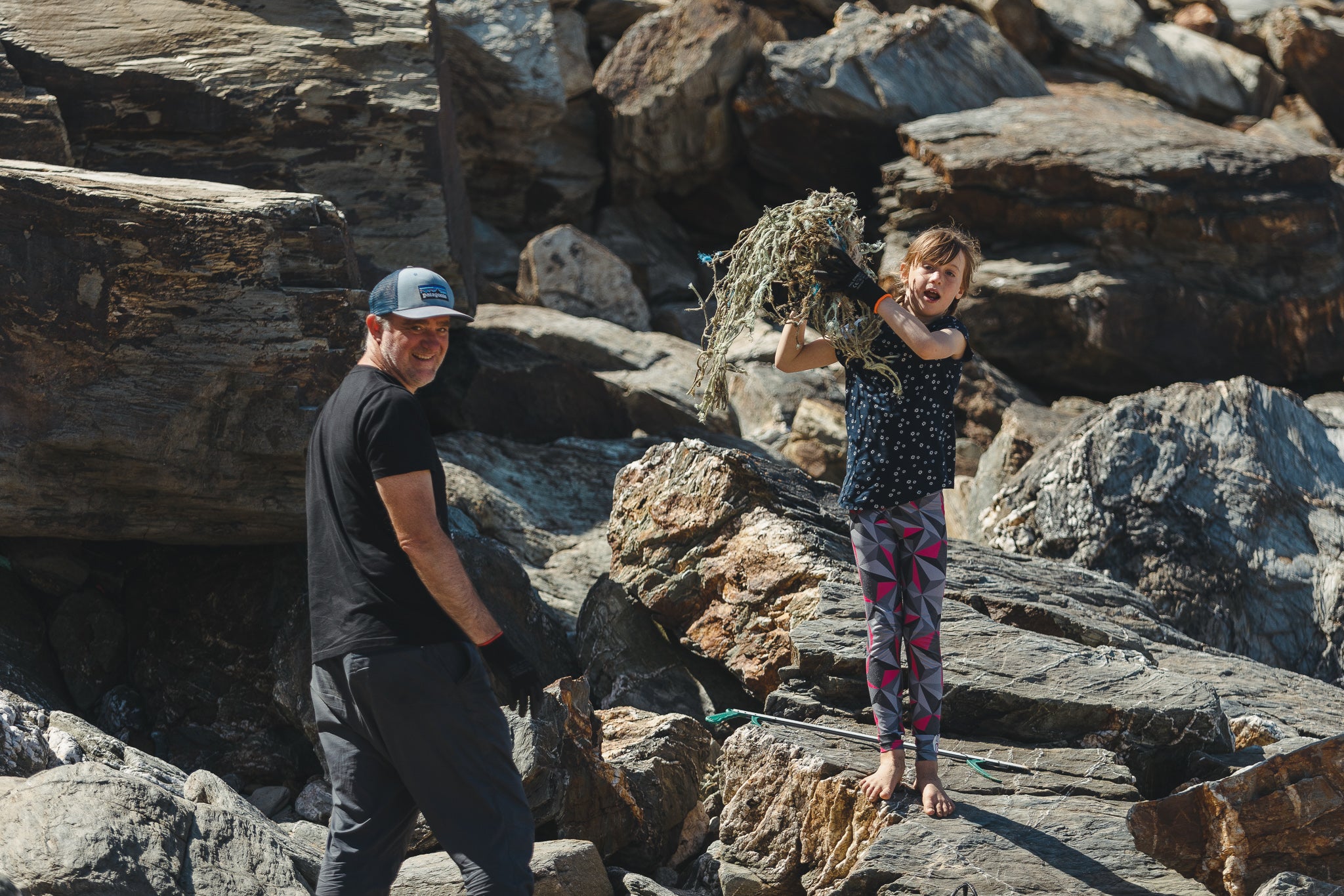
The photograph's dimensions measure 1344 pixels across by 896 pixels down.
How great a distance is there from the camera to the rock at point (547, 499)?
27.0ft

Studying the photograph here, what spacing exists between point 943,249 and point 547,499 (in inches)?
197

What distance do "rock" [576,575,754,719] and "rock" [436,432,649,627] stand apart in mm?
756

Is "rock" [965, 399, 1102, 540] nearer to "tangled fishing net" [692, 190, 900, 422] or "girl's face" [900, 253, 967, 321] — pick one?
"tangled fishing net" [692, 190, 900, 422]

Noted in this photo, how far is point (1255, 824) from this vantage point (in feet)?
14.3

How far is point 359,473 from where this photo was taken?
3492mm

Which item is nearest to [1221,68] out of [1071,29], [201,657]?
[1071,29]

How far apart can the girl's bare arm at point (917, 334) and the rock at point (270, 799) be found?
3955 mm

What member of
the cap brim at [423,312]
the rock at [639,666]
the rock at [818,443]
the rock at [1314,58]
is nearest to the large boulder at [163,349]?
the rock at [639,666]

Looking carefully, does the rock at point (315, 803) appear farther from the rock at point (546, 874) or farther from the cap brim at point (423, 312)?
the cap brim at point (423, 312)

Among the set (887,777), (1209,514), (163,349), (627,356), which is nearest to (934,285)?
(887,777)

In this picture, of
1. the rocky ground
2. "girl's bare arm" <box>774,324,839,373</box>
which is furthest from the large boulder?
"girl's bare arm" <box>774,324,839,373</box>

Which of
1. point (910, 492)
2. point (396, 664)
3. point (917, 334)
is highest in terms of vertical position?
point (917, 334)

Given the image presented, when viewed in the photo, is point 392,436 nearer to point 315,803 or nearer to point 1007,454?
point 315,803

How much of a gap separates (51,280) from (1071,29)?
1747 centimetres
